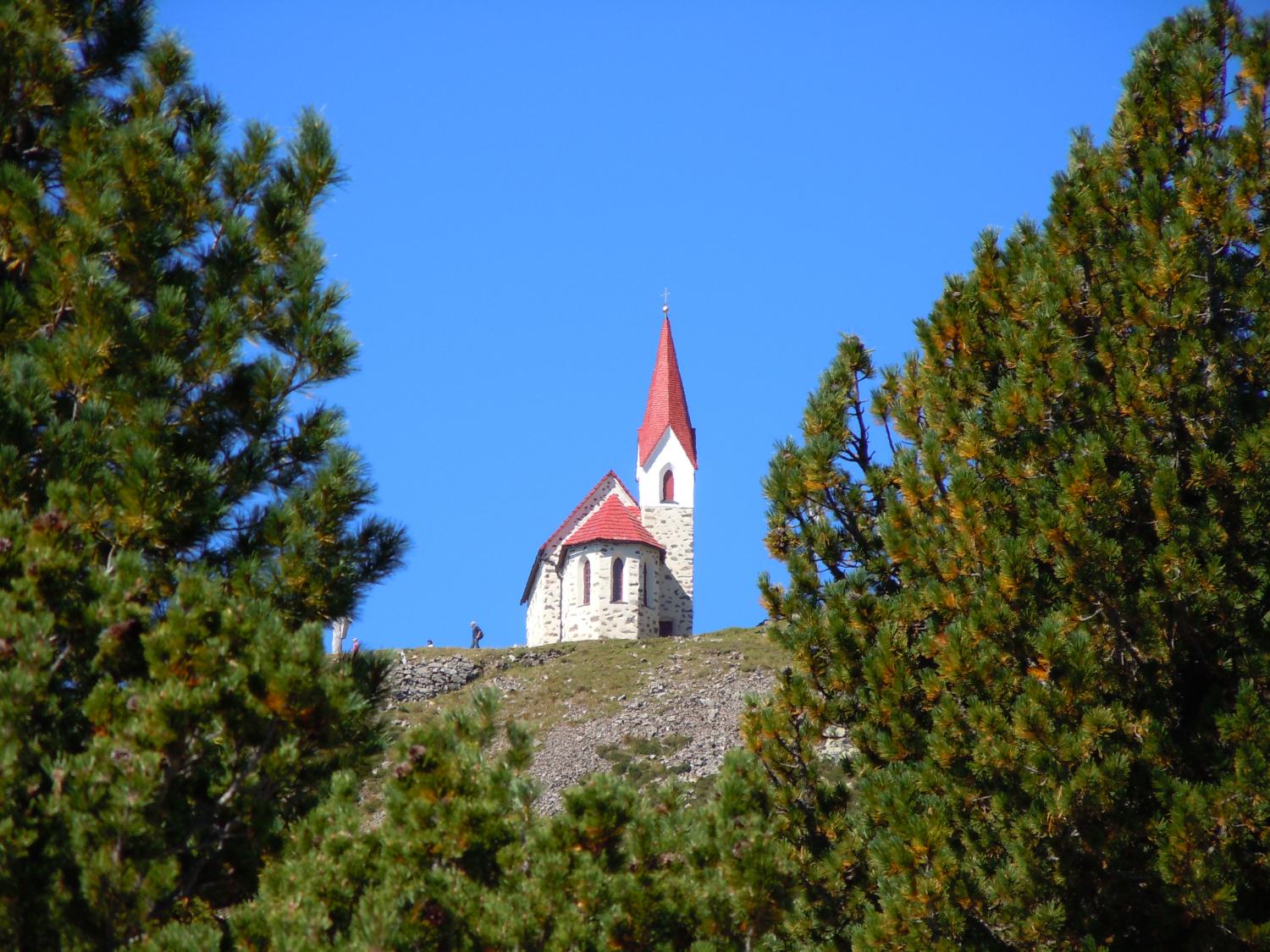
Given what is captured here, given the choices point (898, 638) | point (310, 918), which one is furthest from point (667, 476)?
point (310, 918)

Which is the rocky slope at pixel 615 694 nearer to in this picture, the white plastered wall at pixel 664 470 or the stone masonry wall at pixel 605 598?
the stone masonry wall at pixel 605 598

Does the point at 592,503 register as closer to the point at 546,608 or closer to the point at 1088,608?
the point at 546,608

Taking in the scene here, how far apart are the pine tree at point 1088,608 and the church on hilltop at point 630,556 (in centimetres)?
4680

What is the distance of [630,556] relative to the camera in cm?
5969

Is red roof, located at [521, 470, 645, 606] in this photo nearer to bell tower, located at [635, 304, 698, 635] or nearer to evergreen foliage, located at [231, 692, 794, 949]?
bell tower, located at [635, 304, 698, 635]

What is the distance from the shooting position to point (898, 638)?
1102 centimetres

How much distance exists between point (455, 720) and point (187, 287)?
3452 mm

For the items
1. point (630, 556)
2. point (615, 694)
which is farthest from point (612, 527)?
point (615, 694)

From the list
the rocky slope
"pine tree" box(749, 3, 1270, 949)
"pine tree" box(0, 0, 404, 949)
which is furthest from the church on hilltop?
"pine tree" box(0, 0, 404, 949)

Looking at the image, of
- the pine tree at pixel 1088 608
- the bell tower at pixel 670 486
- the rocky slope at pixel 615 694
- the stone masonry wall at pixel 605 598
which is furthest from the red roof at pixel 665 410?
the pine tree at pixel 1088 608

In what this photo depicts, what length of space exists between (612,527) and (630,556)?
1619mm

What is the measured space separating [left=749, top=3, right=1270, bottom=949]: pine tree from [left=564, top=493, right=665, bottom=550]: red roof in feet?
158

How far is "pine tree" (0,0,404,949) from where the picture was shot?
21.7 ft

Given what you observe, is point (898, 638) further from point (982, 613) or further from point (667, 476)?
point (667, 476)
